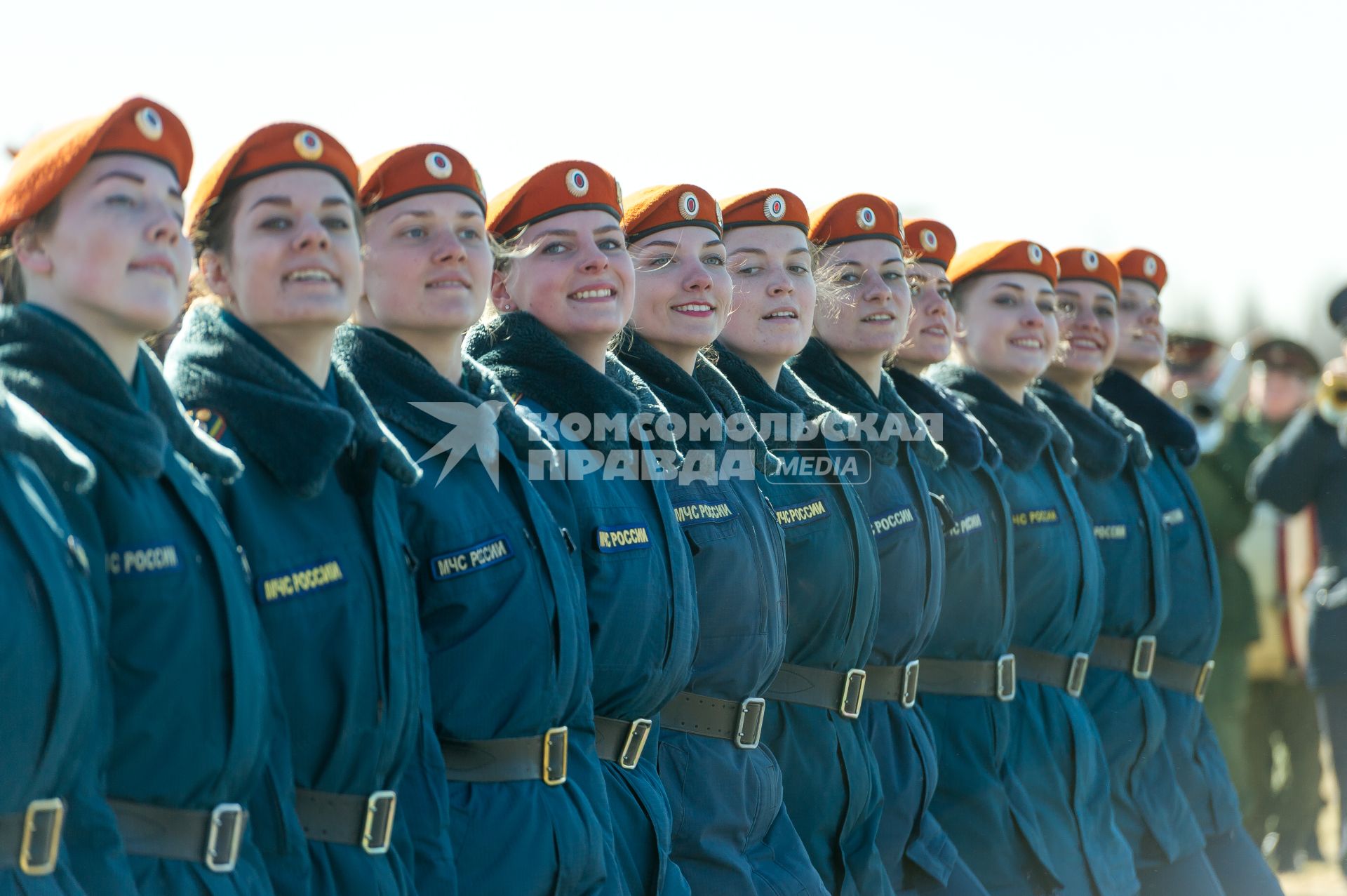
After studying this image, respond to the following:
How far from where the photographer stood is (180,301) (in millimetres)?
3297

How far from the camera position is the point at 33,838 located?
9.25 ft

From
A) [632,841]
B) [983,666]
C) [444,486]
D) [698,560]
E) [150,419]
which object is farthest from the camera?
[983,666]

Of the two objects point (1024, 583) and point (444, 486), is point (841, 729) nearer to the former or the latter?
point (1024, 583)

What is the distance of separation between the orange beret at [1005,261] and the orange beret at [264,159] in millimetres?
3649

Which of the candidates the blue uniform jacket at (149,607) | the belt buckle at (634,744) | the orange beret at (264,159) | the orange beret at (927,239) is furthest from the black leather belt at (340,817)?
Result: the orange beret at (927,239)

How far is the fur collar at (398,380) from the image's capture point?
406 cm

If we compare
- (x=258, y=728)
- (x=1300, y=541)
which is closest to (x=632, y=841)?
(x=258, y=728)

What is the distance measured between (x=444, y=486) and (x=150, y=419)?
974mm

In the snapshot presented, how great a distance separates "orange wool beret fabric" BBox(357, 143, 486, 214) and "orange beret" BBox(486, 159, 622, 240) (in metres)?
0.49

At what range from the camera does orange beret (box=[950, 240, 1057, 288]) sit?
6.88m

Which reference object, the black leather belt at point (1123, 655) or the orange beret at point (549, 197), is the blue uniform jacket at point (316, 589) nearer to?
the orange beret at point (549, 197)

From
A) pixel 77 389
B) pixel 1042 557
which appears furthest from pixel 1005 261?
pixel 77 389

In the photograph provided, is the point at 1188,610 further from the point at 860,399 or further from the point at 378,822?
the point at 378,822

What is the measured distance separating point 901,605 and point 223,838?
3.03 meters
